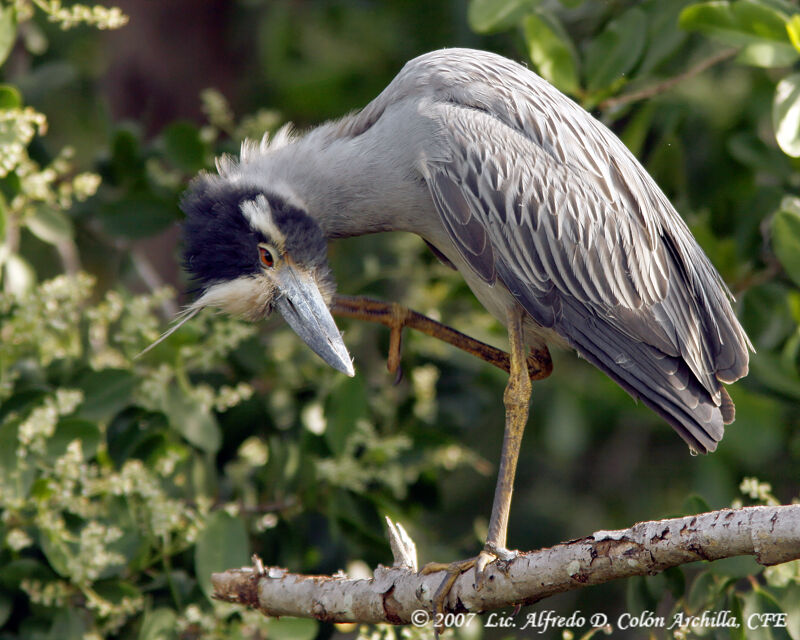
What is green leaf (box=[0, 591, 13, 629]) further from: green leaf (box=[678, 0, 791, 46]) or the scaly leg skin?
green leaf (box=[678, 0, 791, 46])

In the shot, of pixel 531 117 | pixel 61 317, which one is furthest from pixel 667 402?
pixel 61 317

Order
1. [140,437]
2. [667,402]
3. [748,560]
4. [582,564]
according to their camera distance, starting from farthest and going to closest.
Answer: [140,437]
[667,402]
[748,560]
[582,564]

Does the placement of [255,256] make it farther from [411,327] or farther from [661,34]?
[661,34]

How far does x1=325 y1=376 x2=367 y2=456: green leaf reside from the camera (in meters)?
3.75

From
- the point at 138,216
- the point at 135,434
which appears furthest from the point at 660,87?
the point at 135,434

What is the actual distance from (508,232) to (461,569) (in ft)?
3.99

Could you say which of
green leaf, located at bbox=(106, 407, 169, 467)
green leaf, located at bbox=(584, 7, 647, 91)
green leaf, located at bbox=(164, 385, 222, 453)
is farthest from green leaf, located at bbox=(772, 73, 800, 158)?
green leaf, located at bbox=(106, 407, 169, 467)

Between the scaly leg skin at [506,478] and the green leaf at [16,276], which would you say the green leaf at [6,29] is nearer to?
the green leaf at [16,276]

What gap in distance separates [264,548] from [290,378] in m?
0.85

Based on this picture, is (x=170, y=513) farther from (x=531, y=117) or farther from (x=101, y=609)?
(x=531, y=117)

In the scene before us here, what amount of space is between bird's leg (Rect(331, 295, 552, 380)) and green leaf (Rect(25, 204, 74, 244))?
3.68 feet

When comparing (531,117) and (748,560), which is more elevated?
(531,117)

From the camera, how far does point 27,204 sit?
384cm

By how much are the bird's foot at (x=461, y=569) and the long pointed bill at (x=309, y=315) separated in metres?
0.79
